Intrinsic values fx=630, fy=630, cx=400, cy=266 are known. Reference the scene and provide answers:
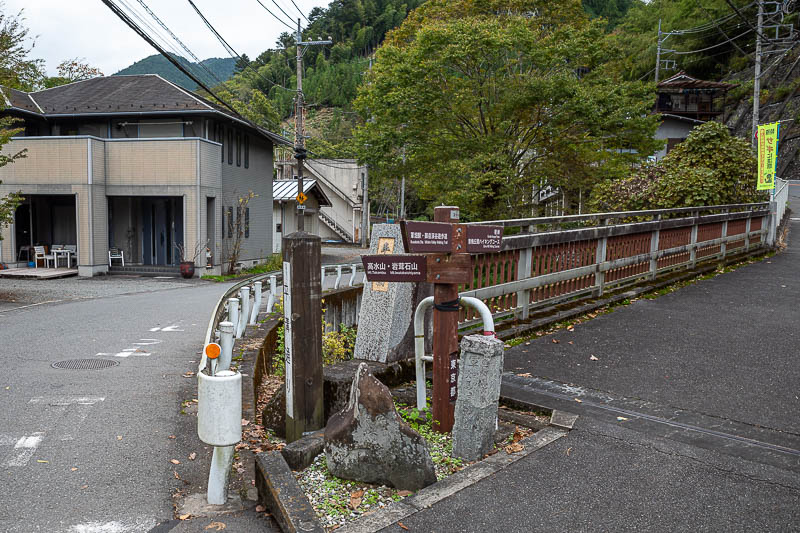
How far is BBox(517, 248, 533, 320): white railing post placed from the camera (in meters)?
8.00

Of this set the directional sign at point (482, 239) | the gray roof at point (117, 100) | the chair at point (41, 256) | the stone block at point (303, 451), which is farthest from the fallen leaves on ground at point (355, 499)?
the chair at point (41, 256)

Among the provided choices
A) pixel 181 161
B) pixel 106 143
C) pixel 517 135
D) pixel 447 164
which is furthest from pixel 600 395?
pixel 106 143

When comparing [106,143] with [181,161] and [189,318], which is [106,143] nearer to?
[181,161]

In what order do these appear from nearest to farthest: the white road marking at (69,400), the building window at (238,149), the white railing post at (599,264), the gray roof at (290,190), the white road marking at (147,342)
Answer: the white road marking at (69,400) < the white road marking at (147,342) < the white railing post at (599,264) < the building window at (238,149) < the gray roof at (290,190)

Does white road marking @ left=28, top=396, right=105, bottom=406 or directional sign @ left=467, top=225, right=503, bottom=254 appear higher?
directional sign @ left=467, top=225, right=503, bottom=254

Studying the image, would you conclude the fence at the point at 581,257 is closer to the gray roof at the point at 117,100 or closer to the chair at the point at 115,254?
the gray roof at the point at 117,100

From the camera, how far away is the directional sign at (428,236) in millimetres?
4387

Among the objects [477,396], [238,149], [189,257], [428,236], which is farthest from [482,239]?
[238,149]

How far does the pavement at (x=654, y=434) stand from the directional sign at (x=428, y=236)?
161 centimetres

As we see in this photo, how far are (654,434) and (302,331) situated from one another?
9.24 feet

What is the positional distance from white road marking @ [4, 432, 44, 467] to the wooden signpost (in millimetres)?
2931

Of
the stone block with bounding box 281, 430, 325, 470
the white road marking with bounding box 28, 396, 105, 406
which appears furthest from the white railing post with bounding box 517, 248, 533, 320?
the white road marking with bounding box 28, 396, 105, 406

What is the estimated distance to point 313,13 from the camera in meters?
90.9

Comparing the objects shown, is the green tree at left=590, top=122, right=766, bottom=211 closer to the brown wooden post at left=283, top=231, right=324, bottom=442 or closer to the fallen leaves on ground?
the brown wooden post at left=283, top=231, right=324, bottom=442
